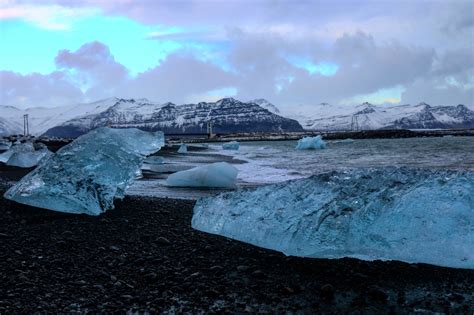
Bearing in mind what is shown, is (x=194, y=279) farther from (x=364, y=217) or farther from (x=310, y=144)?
(x=310, y=144)

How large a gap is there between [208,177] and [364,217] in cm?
758

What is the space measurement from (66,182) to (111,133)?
1.92 m

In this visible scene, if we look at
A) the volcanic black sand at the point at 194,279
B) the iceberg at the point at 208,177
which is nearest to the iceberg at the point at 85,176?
the volcanic black sand at the point at 194,279

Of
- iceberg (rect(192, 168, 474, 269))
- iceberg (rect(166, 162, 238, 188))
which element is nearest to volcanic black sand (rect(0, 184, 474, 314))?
iceberg (rect(192, 168, 474, 269))

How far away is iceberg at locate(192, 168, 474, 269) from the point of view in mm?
4453

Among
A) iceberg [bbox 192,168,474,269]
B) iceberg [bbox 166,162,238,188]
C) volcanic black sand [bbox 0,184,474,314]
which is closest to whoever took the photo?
volcanic black sand [bbox 0,184,474,314]

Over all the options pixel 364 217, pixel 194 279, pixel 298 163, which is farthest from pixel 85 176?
pixel 298 163

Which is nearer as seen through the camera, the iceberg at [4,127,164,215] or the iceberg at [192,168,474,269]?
the iceberg at [192,168,474,269]

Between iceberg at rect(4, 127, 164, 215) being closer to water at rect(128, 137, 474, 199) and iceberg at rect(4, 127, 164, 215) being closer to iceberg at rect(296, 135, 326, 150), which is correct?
water at rect(128, 137, 474, 199)

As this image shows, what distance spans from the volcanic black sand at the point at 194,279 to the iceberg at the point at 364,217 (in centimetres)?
19

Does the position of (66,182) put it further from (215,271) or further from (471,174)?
(471,174)

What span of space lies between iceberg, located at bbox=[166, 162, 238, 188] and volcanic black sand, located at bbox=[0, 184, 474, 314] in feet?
19.6

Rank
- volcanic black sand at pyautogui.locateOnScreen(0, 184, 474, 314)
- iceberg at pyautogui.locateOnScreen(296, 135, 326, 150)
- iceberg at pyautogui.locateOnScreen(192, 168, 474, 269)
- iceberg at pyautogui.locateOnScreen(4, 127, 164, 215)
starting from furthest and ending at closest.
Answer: iceberg at pyautogui.locateOnScreen(296, 135, 326, 150) → iceberg at pyautogui.locateOnScreen(4, 127, 164, 215) → iceberg at pyautogui.locateOnScreen(192, 168, 474, 269) → volcanic black sand at pyautogui.locateOnScreen(0, 184, 474, 314)

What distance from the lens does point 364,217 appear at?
4773mm
